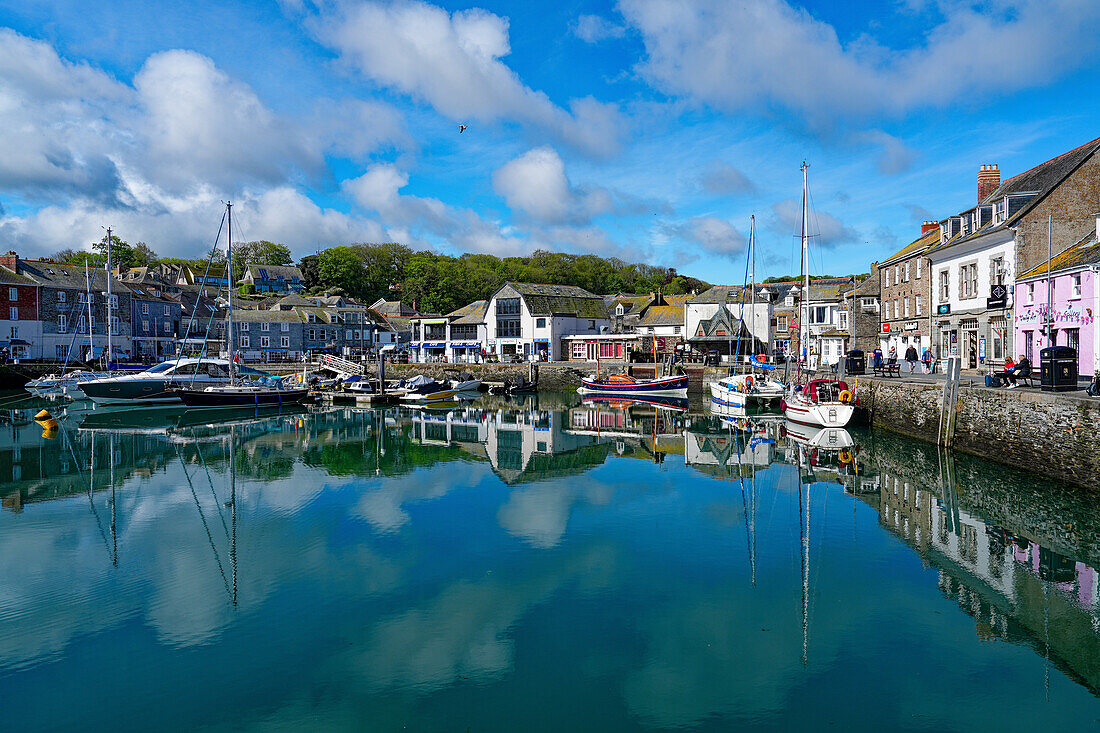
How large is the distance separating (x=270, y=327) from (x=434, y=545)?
72019 millimetres

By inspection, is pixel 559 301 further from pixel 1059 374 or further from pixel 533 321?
pixel 1059 374

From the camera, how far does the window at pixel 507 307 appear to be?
68.3m

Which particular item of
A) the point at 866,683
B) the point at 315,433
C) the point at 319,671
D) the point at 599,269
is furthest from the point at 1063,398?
the point at 599,269

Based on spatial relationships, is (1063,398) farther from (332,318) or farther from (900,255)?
(332,318)

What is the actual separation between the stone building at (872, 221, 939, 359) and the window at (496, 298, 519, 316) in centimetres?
3486

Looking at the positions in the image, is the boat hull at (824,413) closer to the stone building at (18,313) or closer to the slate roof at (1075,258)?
the slate roof at (1075,258)

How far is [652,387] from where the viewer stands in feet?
153

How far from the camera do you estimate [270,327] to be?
260ft

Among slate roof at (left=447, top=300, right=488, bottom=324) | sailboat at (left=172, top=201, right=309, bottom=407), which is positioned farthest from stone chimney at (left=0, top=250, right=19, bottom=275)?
slate roof at (left=447, top=300, right=488, bottom=324)

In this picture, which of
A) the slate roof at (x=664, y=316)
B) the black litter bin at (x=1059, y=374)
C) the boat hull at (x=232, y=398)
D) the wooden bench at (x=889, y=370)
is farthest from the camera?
the slate roof at (x=664, y=316)

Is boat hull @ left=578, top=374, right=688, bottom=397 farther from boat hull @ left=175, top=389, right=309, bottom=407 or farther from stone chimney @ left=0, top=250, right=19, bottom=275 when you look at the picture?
stone chimney @ left=0, top=250, right=19, bottom=275

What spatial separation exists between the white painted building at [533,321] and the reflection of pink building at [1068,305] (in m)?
42.7

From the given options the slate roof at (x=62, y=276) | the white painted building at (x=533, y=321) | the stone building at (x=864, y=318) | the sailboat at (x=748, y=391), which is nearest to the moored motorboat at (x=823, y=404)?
the sailboat at (x=748, y=391)

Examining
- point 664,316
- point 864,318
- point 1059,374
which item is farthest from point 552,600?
point 664,316
